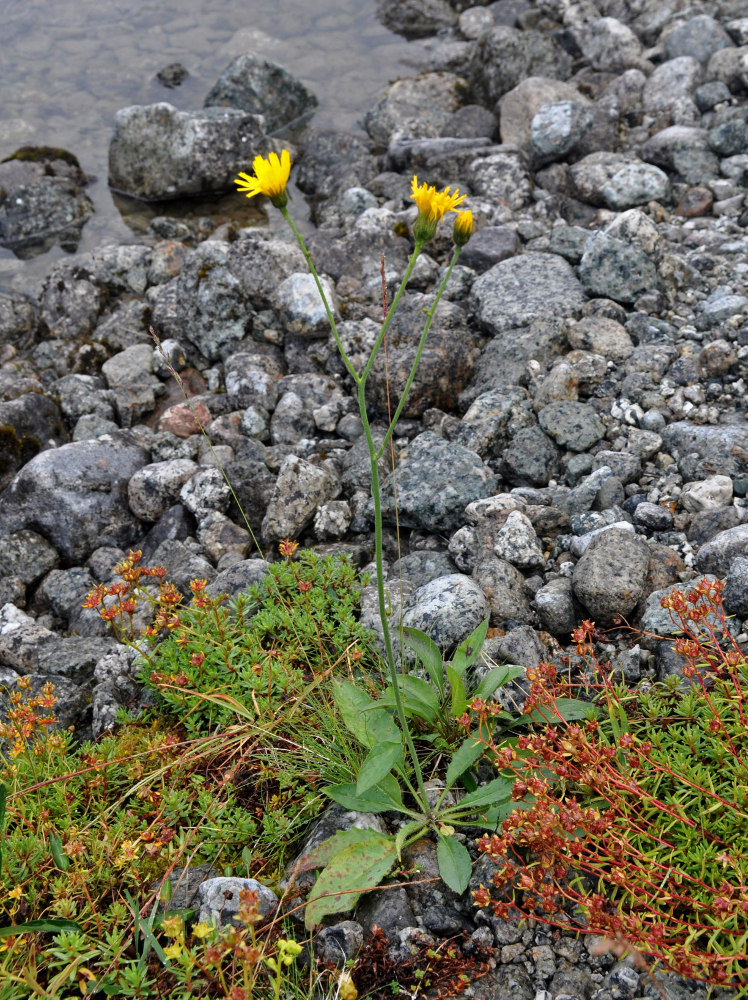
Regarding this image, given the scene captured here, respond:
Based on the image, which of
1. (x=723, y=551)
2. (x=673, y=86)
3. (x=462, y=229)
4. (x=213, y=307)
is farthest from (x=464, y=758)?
(x=673, y=86)

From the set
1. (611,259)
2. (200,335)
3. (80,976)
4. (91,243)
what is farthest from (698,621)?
(91,243)

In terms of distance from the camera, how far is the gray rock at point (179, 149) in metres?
9.79

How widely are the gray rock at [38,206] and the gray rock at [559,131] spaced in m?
5.63

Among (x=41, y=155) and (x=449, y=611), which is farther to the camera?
(x=41, y=155)

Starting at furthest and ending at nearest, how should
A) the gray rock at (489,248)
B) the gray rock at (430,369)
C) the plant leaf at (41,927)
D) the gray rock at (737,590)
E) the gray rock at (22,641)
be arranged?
the gray rock at (489,248) → the gray rock at (430,369) → the gray rock at (22,641) → the gray rock at (737,590) → the plant leaf at (41,927)

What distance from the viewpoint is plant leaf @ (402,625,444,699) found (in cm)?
341

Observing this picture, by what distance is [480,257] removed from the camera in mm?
6820

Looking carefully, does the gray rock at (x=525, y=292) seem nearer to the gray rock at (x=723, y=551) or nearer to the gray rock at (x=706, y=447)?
the gray rock at (x=706, y=447)

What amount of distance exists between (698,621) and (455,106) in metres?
9.63

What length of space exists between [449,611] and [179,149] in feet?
27.0

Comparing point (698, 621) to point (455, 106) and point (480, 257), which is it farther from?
point (455, 106)

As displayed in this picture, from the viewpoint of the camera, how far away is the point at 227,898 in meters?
2.82

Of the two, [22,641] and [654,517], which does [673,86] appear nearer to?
[654,517]

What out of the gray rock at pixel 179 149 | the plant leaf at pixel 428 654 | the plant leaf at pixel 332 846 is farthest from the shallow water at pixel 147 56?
the plant leaf at pixel 332 846
